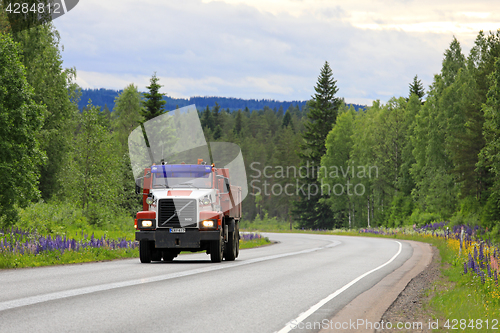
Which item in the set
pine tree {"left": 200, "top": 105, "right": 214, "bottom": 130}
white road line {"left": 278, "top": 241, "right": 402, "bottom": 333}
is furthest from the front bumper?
pine tree {"left": 200, "top": 105, "right": 214, "bottom": 130}

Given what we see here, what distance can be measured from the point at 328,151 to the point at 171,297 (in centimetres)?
7114

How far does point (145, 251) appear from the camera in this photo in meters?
17.3

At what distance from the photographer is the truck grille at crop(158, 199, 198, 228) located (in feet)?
54.2

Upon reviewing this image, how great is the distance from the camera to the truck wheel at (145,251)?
1722cm

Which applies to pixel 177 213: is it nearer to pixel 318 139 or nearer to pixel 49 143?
pixel 49 143

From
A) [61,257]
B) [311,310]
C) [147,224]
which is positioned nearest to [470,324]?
[311,310]

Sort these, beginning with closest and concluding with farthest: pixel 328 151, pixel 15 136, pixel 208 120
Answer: pixel 15 136 < pixel 328 151 < pixel 208 120

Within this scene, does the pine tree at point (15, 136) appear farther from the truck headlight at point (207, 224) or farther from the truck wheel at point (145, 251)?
the truck headlight at point (207, 224)

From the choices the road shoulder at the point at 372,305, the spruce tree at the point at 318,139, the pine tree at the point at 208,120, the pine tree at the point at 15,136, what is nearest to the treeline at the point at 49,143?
the pine tree at the point at 15,136

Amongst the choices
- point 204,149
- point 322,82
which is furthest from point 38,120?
point 322,82

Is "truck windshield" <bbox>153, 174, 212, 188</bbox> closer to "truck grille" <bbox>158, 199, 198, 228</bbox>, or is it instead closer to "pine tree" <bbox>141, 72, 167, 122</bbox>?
"truck grille" <bbox>158, 199, 198, 228</bbox>

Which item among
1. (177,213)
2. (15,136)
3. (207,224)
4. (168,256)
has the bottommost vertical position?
(168,256)

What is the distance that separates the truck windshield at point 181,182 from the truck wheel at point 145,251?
1.90m

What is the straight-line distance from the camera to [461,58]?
65750 millimetres
